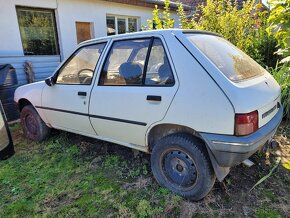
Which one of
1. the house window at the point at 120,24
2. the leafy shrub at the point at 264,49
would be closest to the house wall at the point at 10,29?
the house window at the point at 120,24

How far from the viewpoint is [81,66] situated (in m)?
3.54

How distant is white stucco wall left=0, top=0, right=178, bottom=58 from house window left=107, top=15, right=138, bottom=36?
0.71 ft

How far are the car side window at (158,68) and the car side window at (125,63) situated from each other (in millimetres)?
101

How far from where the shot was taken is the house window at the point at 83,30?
769cm

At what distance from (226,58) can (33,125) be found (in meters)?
3.43

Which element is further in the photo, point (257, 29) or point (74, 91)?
point (257, 29)

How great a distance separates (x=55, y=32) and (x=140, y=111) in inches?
219

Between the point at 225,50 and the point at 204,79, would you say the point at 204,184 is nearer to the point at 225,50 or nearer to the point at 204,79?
the point at 204,79

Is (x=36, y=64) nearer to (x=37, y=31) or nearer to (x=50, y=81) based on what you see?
(x=37, y=31)

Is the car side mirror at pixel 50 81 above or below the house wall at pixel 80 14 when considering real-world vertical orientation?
below

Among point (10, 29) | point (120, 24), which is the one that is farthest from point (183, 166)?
point (120, 24)

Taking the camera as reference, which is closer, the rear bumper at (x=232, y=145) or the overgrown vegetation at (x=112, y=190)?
the rear bumper at (x=232, y=145)

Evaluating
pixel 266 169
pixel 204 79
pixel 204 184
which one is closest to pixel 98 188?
pixel 204 184

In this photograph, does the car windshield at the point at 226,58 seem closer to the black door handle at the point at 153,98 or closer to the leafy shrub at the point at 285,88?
the black door handle at the point at 153,98
